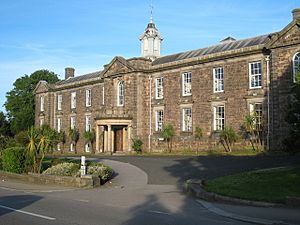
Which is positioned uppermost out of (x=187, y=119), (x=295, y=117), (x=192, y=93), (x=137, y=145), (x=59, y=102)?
(x=59, y=102)

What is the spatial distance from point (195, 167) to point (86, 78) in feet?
110

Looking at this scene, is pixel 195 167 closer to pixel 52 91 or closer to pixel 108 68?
pixel 108 68

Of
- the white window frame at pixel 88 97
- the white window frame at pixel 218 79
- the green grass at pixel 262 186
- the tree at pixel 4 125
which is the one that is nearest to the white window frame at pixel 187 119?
the white window frame at pixel 218 79

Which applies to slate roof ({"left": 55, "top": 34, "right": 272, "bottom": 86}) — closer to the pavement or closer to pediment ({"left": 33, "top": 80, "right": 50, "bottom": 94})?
the pavement

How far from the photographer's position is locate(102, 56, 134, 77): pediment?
43.6 meters

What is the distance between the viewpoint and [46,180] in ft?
69.6

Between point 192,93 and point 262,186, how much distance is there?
24.2 metres

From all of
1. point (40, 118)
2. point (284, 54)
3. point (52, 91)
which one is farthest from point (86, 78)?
point (284, 54)

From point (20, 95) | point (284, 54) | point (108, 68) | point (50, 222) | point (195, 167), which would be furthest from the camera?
point (20, 95)

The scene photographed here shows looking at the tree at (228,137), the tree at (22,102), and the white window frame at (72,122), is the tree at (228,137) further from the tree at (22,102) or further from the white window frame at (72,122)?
the tree at (22,102)

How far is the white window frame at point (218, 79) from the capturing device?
36531mm

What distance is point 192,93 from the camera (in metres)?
38.8

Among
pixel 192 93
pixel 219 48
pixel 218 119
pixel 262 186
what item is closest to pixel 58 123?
pixel 192 93

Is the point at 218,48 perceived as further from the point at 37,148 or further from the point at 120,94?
the point at 37,148
